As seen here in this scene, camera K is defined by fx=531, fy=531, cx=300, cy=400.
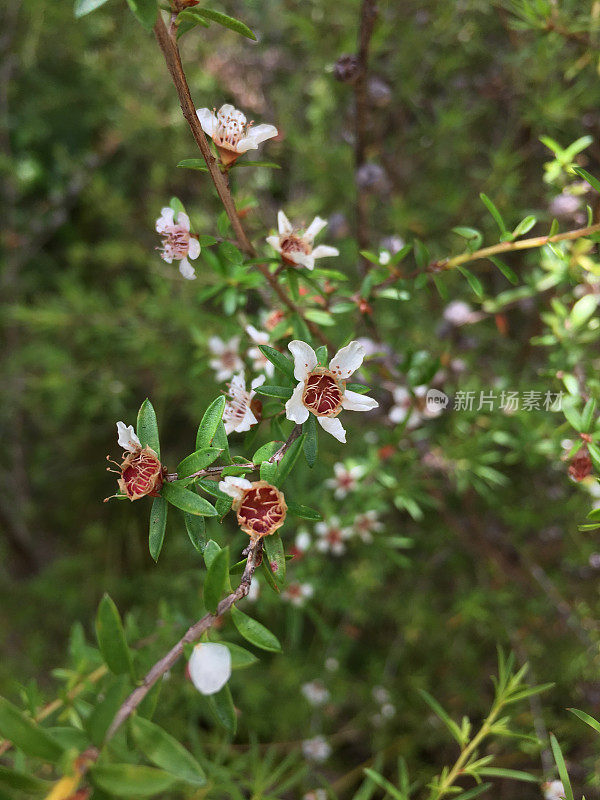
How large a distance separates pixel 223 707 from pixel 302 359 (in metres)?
0.44

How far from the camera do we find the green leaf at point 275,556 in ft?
2.07

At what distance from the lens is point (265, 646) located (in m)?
0.62

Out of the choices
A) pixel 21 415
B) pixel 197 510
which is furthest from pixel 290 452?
pixel 21 415

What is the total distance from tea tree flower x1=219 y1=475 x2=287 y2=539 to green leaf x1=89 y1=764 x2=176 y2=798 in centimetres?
24

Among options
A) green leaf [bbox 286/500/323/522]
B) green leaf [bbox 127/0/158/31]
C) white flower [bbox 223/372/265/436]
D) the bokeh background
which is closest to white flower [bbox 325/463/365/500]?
the bokeh background

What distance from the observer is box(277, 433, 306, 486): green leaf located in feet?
2.15

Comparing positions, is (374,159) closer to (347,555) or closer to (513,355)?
(513,355)

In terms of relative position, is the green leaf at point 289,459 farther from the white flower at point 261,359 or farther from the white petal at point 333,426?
the white flower at point 261,359

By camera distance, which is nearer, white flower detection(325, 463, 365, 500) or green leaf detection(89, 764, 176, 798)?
green leaf detection(89, 764, 176, 798)

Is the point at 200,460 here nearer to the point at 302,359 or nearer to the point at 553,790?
the point at 302,359

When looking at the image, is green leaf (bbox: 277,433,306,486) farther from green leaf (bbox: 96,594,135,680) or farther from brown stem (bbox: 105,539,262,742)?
green leaf (bbox: 96,594,135,680)

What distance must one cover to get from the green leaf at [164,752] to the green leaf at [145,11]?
675 mm

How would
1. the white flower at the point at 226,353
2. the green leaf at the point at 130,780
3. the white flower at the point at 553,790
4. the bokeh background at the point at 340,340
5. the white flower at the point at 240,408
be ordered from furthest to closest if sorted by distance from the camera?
the bokeh background at the point at 340,340 < the white flower at the point at 226,353 < the white flower at the point at 553,790 < the white flower at the point at 240,408 < the green leaf at the point at 130,780

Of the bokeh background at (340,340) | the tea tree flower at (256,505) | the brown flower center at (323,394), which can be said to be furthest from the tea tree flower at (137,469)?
the bokeh background at (340,340)
